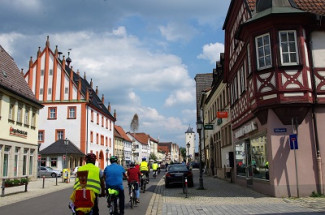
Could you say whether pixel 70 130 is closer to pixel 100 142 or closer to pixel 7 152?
pixel 100 142

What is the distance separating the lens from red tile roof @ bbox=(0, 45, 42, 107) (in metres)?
26.8

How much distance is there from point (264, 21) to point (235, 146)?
9.74 m

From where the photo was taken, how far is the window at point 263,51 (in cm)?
1479

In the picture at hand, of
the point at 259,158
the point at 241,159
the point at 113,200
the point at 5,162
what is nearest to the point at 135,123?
the point at 5,162

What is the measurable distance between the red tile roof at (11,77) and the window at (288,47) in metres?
19.7

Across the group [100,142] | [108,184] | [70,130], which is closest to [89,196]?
[108,184]

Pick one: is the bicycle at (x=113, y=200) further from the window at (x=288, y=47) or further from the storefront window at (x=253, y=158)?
the window at (x=288, y=47)

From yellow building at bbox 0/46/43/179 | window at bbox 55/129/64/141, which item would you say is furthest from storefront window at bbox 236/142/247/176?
window at bbox 55/129/64/141

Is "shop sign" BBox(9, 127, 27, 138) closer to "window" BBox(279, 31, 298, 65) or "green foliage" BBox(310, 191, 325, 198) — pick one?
"window" BBox(279, 31, 298, 65)

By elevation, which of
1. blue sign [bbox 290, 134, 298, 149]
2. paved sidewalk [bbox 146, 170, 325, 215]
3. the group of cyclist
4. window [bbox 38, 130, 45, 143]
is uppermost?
window [bbox 38, 130, 45, 143]

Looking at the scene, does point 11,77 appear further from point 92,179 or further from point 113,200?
point 92,179

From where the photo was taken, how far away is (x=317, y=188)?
45.5 ft

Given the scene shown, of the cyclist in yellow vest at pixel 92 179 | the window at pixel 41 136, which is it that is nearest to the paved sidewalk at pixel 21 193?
the cyclist in yellow vest at pixel 92 179

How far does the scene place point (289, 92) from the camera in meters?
14.2
